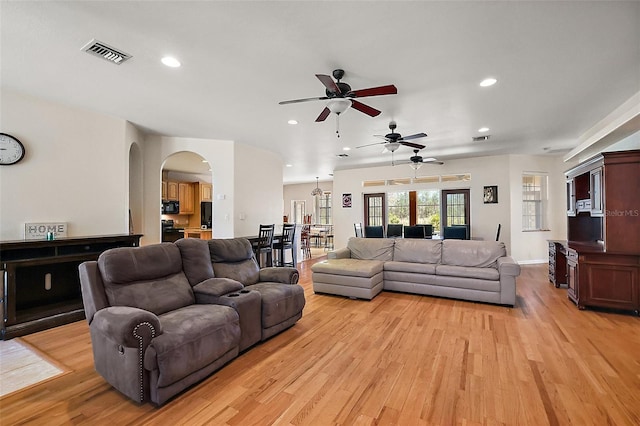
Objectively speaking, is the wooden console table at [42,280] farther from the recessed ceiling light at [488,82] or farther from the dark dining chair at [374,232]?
the dark dining chair at [374,232]

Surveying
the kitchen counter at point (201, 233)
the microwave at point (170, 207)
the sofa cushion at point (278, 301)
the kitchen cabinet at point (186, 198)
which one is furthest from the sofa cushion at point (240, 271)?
the kitchen cabinet at point (186, 198)

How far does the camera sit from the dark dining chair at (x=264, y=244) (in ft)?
18.8

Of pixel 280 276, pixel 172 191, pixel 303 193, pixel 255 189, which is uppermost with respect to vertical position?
pixel 303 193

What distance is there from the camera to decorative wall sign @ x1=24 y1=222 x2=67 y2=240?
3.67m

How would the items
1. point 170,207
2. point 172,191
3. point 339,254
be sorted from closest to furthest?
point 339,254 → point 170,207 → point 172,191

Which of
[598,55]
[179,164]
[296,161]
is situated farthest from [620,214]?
[179,164]

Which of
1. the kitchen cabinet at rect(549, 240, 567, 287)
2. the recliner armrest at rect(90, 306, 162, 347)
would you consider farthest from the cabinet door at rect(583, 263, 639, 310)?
the recliner armrest at rect(90, 306, 162, 347)

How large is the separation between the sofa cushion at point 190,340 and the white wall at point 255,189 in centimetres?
361

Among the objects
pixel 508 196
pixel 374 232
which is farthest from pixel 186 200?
pixel 508 196

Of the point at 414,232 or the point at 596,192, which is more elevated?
the point at 596,192

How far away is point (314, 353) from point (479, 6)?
3165 millimetres

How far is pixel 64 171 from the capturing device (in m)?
3.98

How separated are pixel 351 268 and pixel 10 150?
4.68 meters

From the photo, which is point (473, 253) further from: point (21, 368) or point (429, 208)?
point (21, 368)
